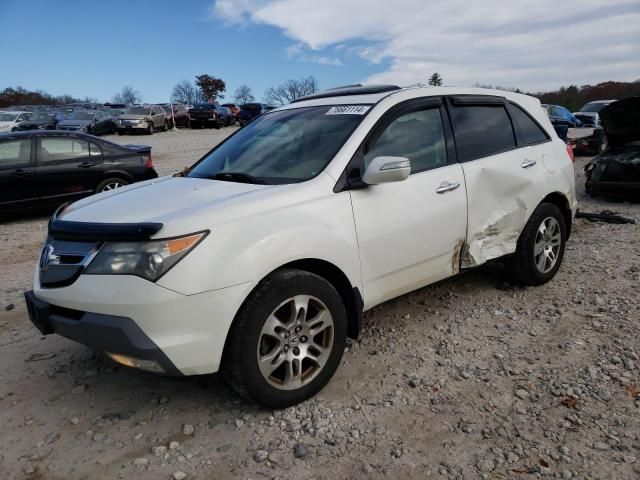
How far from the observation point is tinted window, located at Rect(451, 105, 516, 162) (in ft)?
13.0

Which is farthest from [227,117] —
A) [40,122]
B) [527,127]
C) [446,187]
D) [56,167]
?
[446,187]

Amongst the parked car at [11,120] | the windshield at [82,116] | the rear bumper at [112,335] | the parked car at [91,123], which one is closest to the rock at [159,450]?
the rear bumper at [112,335]

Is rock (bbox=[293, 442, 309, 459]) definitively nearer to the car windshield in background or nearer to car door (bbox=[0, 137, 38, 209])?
the car windshield in background

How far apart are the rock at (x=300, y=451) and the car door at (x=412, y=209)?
1019 millimetres

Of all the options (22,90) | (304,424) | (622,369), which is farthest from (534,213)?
(22,90)

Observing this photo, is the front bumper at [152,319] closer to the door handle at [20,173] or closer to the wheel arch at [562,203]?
the wheel arch at [562,203]

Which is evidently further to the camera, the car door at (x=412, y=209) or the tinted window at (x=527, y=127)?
the tinted window at (x=527, y=127)

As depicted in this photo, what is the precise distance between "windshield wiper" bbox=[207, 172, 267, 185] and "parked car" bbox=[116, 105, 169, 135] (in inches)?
1023

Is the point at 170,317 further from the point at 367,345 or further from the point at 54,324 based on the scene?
the point at 367,345

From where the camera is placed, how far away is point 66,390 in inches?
128

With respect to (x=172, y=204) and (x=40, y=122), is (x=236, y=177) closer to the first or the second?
(x=172, y=204)

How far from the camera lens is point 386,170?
305 centimetres

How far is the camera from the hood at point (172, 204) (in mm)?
2621

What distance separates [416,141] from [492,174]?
77cm
